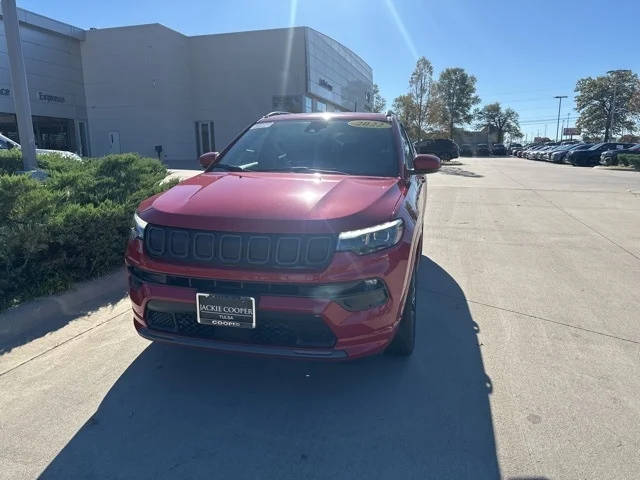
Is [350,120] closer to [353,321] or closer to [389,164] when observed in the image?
[389,164]

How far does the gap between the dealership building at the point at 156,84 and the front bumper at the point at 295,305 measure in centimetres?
3140

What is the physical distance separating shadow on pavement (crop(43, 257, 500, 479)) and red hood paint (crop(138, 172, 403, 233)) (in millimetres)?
1097

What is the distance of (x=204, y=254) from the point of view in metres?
2.69

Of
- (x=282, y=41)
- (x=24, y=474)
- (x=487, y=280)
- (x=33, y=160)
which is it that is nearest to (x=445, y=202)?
(x=487, y=280)

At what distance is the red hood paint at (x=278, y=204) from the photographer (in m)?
2.64

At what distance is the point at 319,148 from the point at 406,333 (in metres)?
1.76

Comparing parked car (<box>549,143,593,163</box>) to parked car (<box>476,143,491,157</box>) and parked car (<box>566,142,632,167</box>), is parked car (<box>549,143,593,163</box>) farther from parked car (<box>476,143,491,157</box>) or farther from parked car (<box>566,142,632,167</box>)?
parked car (<box>476,143,491,157</box>)

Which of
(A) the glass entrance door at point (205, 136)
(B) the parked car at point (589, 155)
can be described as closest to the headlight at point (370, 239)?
(A) the glass entrance door at point (205, 136)

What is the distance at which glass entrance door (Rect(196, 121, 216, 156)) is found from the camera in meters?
36.6

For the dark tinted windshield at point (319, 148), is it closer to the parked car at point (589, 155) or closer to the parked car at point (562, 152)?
the parked car at point (589, 155)

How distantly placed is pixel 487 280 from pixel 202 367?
11.6ft

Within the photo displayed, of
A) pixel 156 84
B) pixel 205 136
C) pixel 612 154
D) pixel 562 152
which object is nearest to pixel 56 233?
pixel 156 84

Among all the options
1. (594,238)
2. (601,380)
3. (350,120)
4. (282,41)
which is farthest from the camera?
(282,41)

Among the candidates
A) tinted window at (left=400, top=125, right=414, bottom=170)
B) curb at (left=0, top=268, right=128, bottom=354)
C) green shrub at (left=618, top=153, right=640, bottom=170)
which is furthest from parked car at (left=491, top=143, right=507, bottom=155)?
curb at (left=0, top=268, right=128, bottom=354)
